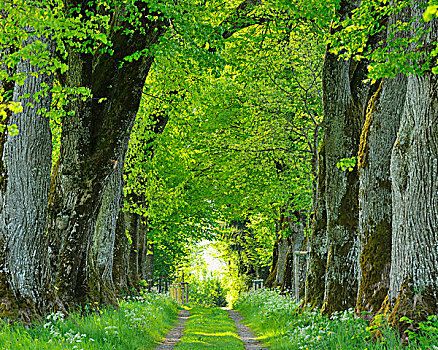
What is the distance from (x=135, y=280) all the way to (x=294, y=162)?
921 centimetres

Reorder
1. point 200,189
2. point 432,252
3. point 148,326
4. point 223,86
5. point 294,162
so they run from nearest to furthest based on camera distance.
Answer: point 432,252, point 148,326, point 223,86, point 294,162, point 200,189

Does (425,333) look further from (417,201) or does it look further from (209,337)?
(209,337)

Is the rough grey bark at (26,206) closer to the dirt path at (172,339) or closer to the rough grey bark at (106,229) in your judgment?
the dirt path at (172,339)

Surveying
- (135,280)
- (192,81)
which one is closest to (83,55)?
(192,81)

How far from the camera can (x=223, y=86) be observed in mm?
17891

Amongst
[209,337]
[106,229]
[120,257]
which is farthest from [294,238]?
[106,229]

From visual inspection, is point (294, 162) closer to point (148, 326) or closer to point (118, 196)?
point (118, 196)

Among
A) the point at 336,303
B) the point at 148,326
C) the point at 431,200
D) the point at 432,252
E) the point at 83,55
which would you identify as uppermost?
the point at 83,55

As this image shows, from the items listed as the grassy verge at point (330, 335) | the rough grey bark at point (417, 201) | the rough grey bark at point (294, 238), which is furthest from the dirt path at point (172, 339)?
the rough grey bark at point (294, 238)

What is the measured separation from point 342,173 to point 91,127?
5.20 m

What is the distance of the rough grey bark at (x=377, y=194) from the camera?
28.2ft

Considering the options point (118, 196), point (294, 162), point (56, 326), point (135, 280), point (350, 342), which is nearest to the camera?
point (350, 342)

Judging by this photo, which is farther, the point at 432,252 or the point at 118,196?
the point at 118,196

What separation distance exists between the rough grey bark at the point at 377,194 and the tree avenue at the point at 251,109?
0.02m
